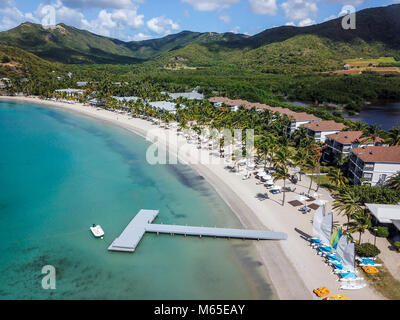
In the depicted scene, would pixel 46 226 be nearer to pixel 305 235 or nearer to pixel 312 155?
pixel 305 235

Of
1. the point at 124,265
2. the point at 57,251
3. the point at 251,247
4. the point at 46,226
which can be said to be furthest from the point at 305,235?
the point at 46,226

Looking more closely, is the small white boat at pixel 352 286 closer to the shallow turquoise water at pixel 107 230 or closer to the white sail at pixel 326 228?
the white sail at pixel 326 228

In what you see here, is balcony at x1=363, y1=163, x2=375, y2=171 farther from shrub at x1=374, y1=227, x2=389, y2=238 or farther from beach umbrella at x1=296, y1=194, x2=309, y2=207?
shrub at x1=374, y1=227, x2=389, y2=238

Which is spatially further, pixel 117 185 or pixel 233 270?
pixel 117 185

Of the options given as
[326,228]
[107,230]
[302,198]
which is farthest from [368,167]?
[107,230]

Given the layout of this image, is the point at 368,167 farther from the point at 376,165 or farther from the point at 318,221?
the point at 318,221

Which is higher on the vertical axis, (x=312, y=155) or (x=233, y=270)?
(x=312, y=155)

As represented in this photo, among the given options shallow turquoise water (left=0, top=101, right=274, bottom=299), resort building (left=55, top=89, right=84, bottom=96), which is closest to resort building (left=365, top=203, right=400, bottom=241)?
shallow turquoise water (left=0, top=101, right=274, bottom=299)
